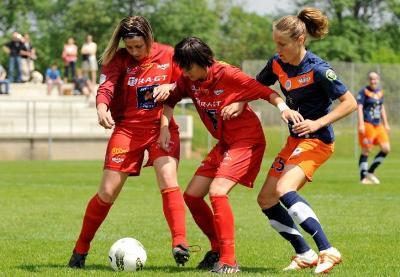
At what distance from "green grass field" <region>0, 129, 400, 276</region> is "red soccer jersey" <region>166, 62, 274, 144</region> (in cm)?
110

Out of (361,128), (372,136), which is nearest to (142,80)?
(361,128)

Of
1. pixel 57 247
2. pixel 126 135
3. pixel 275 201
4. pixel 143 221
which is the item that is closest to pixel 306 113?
pixel 275 201

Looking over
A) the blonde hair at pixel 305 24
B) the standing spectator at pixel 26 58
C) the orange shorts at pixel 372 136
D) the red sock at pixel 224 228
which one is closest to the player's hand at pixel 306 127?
the blonde hair at pixel 305 24

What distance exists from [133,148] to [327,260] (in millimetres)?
1887

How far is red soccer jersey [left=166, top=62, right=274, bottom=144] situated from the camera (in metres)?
8.45

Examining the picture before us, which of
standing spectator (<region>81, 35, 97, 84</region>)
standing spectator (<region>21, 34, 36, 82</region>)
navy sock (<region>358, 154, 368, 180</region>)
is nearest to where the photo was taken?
navy sock (<region>358, 154, 368, 180</region>)

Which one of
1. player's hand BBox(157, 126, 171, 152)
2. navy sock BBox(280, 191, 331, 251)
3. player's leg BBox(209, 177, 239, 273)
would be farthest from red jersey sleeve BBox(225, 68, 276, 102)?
navy sock BBox(280, 191, 331, 251)

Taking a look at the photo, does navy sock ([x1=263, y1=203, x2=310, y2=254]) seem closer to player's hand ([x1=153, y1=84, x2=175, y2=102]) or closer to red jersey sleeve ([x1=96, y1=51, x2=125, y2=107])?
player's hand ([x1=153, y1=84, x2=175, y2=102])

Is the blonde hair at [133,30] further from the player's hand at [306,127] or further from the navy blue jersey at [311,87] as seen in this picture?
the player's hand at [306,127]

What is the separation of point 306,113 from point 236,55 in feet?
250

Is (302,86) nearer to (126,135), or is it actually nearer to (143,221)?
(126,135)

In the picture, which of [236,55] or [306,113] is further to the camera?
[236,55]

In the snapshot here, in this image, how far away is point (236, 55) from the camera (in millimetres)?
84188

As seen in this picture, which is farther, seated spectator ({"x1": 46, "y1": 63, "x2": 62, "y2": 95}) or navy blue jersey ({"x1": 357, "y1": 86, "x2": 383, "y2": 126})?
seated spectator ({"x1": 46, "y1": 63, "x2": 62, "y2": 95})
